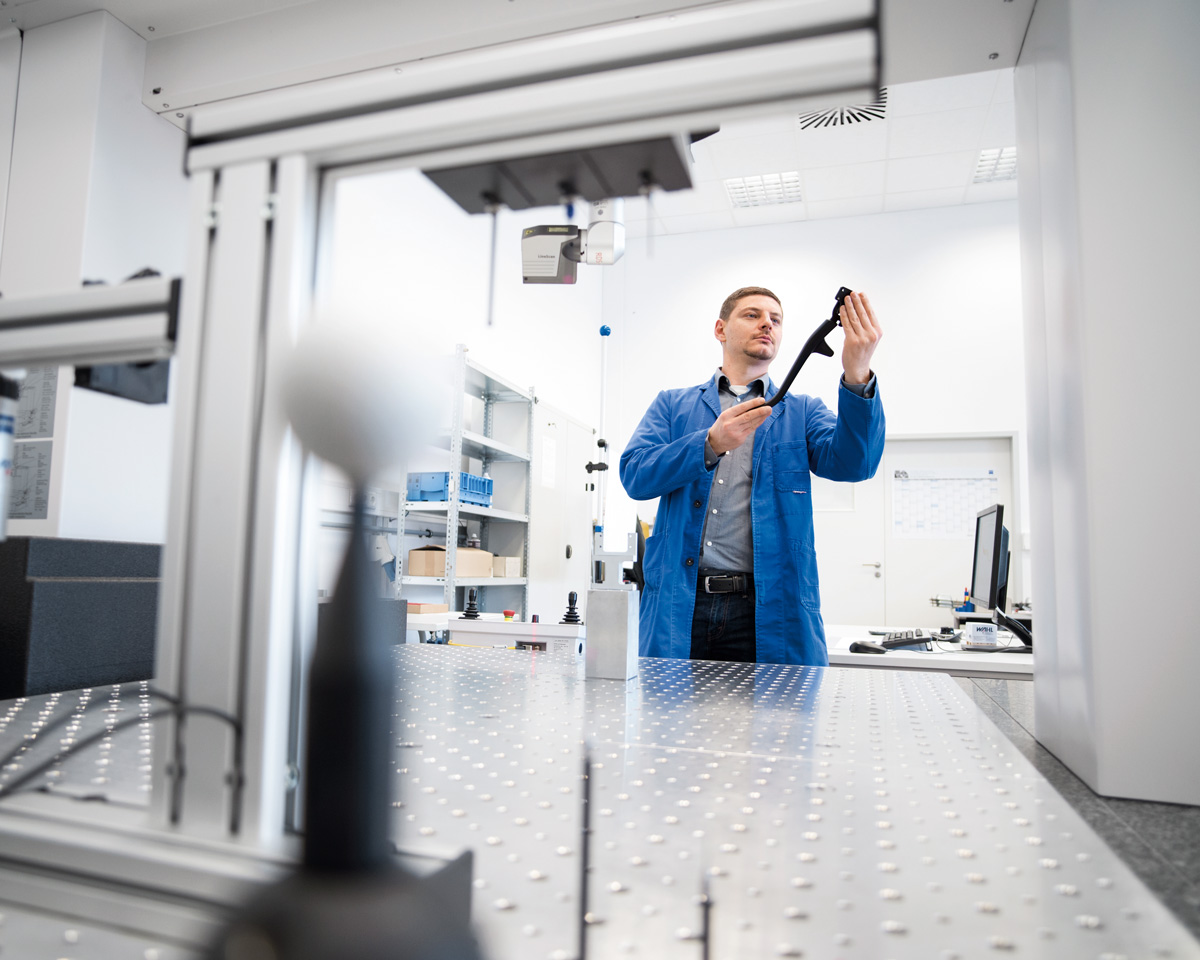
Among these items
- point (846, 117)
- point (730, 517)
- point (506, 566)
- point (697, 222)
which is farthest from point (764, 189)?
point (730, 517)

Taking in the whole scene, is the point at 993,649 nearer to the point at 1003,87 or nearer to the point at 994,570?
the point at 994,570

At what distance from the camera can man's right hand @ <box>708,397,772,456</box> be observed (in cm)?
151

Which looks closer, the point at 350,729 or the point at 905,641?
the point at 350,729

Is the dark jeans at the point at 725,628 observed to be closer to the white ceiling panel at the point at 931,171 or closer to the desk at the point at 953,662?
the desk at the point at 953,662

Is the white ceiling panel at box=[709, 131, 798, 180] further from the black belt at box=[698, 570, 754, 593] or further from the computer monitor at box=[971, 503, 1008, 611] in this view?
the black belt at box=[698, 570, 754, 593]

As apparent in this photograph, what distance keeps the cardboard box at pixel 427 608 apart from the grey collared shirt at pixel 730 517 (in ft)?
5.25

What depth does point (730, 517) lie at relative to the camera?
176cm

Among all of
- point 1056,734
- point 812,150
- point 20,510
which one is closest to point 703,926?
point 1056,734

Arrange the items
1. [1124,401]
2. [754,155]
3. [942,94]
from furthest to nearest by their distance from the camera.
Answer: [754,155], [942,94], [1124,401]

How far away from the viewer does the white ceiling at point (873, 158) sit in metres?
4.38

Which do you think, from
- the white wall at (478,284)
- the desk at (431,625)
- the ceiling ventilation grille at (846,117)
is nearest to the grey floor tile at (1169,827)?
the white wall at (478,284)

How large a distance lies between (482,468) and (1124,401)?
371 cm

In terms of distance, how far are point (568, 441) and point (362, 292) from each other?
4.59m

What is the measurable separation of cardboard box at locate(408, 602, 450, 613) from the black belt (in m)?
1.61
